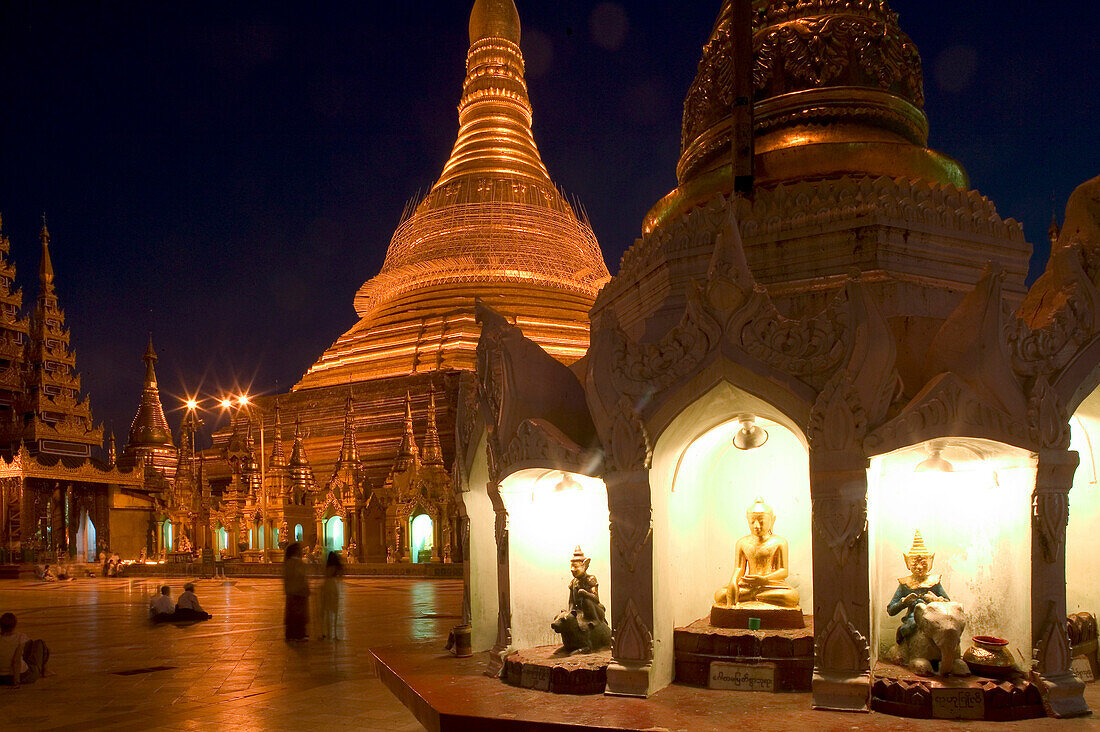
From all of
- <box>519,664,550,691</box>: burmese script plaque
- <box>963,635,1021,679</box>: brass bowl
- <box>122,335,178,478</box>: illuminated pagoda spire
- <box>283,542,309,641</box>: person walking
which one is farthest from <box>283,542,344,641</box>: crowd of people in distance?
<box>122,335,178,478</box>: illuminated pagoda spire

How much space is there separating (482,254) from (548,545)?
116 ft

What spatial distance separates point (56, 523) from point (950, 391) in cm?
4526

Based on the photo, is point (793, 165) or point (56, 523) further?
point (56, 523)

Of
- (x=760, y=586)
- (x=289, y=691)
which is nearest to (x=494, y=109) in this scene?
(x=289, y=691)

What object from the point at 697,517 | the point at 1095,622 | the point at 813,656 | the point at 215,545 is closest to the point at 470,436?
the point at 697,517

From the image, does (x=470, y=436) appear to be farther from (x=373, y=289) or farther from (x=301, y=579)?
(x=373, y=289)

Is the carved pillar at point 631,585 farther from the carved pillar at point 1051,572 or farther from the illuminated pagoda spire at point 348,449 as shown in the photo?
the illuminated pagoda spire at point 348,449

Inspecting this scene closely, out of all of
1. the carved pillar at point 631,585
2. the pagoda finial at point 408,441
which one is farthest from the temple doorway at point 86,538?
the carved pillar at point 631,585

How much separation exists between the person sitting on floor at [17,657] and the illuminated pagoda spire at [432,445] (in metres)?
22.9

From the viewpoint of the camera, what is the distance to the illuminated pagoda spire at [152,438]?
54688 millimetres

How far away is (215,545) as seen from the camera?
40844 millimetres

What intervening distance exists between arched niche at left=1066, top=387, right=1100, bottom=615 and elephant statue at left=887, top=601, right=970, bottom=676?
1.87m

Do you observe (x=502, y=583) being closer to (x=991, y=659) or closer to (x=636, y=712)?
(x=636, y=712)

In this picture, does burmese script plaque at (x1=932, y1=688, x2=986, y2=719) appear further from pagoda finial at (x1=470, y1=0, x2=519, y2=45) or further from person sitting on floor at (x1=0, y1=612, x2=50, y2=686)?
pagoda finial at (x1=470, y1=0, x2=519, y2=45)
